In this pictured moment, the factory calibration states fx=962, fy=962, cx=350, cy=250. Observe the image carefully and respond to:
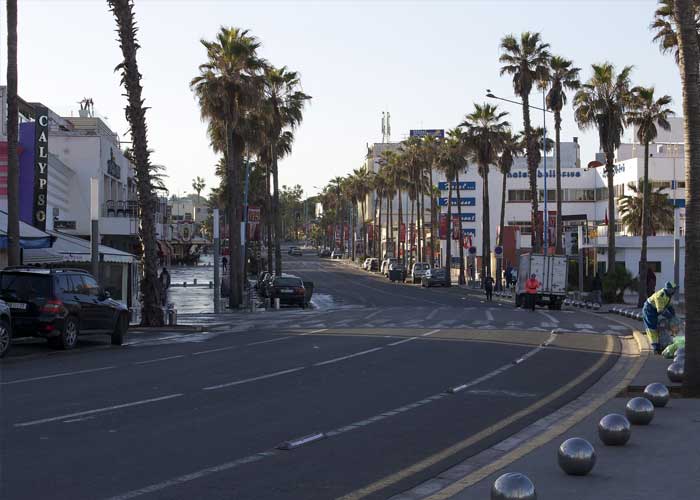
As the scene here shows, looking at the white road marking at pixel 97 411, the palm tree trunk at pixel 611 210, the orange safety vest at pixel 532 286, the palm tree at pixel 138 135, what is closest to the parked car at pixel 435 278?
the palm tree trunk at pixel 611 210

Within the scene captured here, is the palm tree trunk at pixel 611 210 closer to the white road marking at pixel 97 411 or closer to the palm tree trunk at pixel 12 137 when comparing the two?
the palm tree trunk at pixel 12 137

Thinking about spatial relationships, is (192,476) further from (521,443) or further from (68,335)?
(68,335)

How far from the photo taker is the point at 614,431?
9.48 metres

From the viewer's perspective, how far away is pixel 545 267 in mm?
47250

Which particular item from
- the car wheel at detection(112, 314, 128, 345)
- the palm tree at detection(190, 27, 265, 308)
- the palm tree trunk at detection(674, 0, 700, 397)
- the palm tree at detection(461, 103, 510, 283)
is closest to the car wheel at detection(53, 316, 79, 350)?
the car wheel at detection(112, 314, 128, 345)

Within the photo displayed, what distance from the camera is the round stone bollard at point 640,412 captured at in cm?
1076

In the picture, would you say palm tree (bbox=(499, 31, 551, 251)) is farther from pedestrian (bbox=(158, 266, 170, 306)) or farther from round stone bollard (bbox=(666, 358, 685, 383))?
round stone bollard (bbox=(666, 358, 685, 383))

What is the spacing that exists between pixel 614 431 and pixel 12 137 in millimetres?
19480

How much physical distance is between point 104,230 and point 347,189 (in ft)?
298

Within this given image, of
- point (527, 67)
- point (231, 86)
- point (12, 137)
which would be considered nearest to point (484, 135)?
point (527, 67)

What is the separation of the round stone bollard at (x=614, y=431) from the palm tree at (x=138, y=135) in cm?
2183

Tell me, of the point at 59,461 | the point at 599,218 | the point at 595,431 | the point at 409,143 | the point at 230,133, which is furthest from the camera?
the point at 599,218

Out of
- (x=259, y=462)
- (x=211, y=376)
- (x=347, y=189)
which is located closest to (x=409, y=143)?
(x=347, y=189)

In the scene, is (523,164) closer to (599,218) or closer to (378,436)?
(599,218)
